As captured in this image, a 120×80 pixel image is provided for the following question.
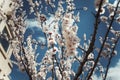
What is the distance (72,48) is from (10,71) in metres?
21.0

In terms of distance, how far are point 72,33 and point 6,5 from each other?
21016 millimetres

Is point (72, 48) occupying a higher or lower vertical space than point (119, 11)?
lower

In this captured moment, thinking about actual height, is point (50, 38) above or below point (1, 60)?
above

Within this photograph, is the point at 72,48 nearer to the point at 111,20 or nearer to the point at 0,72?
the point at 111,20

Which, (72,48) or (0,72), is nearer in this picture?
(72,48)

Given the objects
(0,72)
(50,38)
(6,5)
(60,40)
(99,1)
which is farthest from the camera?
(6,5)

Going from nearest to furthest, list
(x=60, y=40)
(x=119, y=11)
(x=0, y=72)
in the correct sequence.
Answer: (x=119, y=11) < (x=60, y=40) < (x=0, y=72)

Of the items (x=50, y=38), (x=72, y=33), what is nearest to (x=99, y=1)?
(x=72, y=33)

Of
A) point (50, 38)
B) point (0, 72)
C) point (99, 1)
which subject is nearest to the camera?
point (99, 1)

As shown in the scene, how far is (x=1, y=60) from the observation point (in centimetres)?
2534

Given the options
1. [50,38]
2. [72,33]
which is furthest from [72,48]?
[50,38]

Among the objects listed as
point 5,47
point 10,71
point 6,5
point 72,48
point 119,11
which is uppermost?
point 119,11

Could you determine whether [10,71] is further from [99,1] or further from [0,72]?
[99,1]

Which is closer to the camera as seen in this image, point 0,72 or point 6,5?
point 0,72
